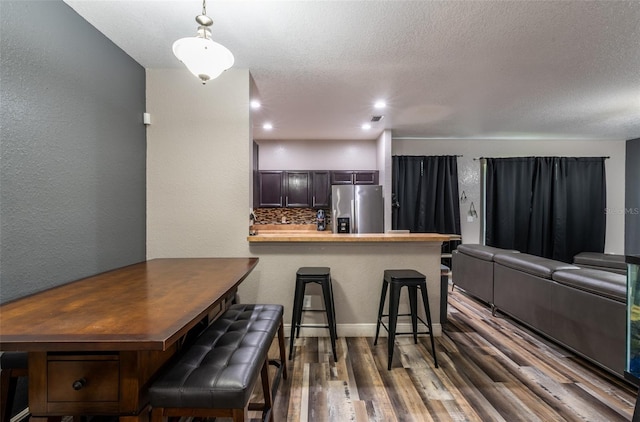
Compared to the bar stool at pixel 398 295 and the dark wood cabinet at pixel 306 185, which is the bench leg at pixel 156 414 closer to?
the bar stool at pixel 398 295

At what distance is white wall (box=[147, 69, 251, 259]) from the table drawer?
1.68 m

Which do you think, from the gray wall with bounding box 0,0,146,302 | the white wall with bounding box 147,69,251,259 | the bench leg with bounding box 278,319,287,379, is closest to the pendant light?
the gray wall with bounding box 0,0,146,302

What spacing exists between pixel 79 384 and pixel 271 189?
14.6 feet

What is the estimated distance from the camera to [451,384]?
2096 mm

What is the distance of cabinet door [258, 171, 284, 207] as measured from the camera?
5.34 m

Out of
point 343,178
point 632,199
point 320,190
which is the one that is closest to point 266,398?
point 320,190

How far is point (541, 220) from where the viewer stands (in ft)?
18.0

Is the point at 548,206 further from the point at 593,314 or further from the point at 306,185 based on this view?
the point at 306,185

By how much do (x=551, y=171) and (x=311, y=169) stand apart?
15.0 ft

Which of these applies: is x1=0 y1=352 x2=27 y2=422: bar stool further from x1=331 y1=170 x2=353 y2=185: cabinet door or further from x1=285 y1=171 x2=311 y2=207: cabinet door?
x1=331 y1=170 x2=353 y2=185: cabinet door

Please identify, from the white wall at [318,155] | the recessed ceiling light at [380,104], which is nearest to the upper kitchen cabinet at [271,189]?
the white wall at [318,155]

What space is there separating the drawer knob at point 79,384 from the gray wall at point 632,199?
7885 millimetres

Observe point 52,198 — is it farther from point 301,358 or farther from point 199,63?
point 301,358

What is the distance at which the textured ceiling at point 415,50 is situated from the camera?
1892 millimetres
